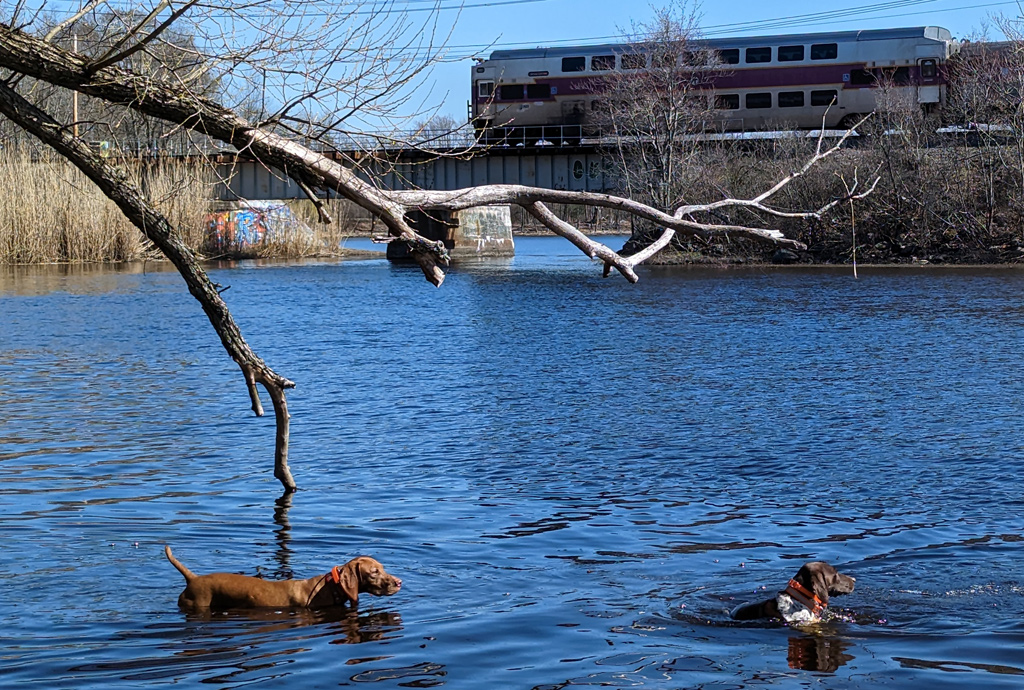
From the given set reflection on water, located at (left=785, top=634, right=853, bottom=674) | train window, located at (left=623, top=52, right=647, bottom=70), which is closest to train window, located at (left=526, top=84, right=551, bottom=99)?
train window, located at (left=623, top=52, right=647, bottom=70)

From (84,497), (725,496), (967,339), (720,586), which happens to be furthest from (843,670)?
(967,339)

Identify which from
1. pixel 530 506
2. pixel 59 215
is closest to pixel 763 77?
pixel 59 215

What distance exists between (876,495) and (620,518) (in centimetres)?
268

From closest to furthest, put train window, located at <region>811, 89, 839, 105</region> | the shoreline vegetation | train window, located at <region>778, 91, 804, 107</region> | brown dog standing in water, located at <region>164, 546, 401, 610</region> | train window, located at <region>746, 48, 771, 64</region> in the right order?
brown dog standing in water, located at <region>164, 546, 401, 610</region>
the shoreline vegetation
train window, located at <region>811, 89, 839, 105</region>
train window, located at <region>778, 91, 804, 107</region>
train window, located at <region>746, 48, 771, 64</region>

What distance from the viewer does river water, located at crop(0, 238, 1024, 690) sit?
7.79 metres

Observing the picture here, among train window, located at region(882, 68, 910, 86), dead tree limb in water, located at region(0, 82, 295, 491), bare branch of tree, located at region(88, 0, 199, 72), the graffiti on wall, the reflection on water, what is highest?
train window, located at region(882, 68, 910, 86)

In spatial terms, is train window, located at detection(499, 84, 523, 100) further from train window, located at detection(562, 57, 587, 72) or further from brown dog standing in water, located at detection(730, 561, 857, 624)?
brown dog standing in water, located at detection(730, 561, 857, 624)

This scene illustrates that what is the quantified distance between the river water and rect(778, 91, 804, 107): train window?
30.5 m

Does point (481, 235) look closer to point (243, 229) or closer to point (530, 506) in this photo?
point (243, 229)

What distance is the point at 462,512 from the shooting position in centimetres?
1186

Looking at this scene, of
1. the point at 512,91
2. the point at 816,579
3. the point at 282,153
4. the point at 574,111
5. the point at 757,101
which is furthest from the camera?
the point at 574,111

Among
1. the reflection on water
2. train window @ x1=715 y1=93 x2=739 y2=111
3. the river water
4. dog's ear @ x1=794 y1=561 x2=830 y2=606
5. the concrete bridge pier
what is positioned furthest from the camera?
the concrete bridge pier

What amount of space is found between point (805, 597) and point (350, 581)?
2.96 m

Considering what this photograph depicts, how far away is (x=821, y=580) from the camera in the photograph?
802cm
